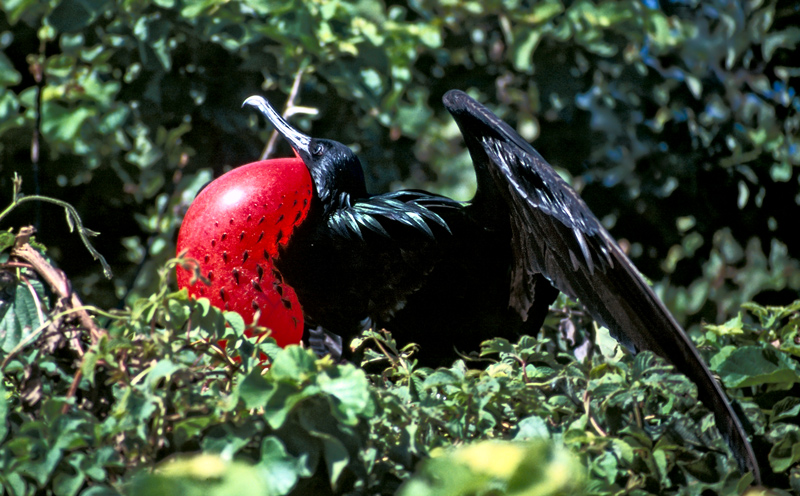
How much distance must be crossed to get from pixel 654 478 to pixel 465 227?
55cm

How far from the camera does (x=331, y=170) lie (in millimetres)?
1106

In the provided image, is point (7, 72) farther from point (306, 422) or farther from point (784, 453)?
point (784, 453)

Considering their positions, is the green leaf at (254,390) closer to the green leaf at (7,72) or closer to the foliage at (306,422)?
the foliage at (306,422)

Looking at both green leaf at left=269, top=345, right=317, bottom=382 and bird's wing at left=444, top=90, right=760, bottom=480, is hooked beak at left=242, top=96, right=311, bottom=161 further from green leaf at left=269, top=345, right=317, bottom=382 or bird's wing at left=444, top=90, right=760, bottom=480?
green leaf at left=269, top=345, right=317, bottom=382

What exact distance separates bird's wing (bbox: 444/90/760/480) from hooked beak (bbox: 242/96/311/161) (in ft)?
0.78

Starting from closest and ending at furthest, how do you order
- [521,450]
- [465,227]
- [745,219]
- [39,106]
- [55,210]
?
[521,450] < [465,227] < [39,106] < [55,210] < [745,219]

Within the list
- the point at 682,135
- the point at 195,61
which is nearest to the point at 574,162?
the point at 682,135

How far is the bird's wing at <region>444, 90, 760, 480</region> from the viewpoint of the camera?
723 millimetres

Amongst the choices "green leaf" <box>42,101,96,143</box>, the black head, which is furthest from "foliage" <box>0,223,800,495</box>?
"green leaf" <box>42,101,96,143</box>

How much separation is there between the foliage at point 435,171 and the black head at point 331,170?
243 mm

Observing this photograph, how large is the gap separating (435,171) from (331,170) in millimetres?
1163

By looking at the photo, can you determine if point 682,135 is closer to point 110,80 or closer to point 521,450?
point 110,80

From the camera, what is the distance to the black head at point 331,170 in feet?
3.61

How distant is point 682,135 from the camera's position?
1.95 m
